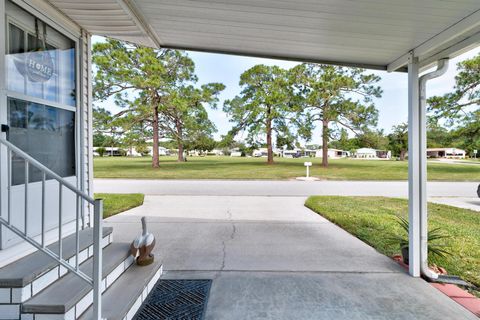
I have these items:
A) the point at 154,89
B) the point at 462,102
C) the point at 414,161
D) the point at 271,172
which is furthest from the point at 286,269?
the point at 154,89

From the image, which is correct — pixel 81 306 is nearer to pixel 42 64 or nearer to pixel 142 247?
pixel 142 247

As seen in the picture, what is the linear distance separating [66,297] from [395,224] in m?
4.89

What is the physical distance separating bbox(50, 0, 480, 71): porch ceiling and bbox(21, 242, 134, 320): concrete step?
2.09m

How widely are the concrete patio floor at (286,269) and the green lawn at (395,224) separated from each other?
0.36 meters

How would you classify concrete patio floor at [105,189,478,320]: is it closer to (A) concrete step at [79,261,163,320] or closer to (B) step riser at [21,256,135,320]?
(A) concrete step at [79,261,163,320]

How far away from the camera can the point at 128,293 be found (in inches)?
78.9

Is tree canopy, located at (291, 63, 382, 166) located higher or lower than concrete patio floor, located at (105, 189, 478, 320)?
higher

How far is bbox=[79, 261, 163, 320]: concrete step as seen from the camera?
176 centimetres

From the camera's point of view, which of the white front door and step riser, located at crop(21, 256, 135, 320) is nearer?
step riser, located at crop(21, 256, 135, 320)

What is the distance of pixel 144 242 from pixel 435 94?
16.2m

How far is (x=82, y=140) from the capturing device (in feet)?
9.21

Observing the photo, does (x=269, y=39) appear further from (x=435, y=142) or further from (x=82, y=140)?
(x=435, y=142)

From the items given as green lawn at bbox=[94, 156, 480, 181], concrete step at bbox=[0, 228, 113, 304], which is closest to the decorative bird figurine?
concrete step at bbox=[0, 228, 113, 304]

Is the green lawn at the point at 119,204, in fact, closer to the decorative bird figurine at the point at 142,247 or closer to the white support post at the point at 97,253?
the decorative bird figurine at the point at 142,247
